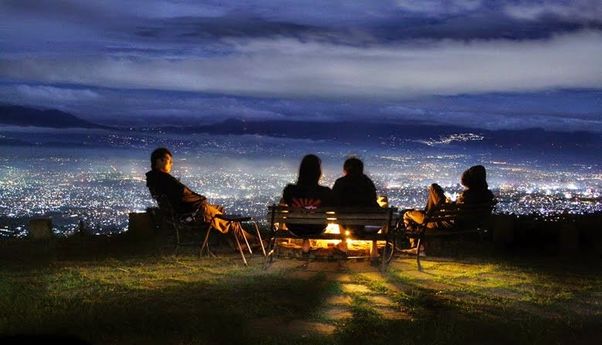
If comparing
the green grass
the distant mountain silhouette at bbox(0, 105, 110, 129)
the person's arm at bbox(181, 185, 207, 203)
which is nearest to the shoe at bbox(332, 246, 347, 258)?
the green grass

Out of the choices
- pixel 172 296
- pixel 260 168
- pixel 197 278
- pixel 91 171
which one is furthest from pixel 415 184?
pixel 91 171

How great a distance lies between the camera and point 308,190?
900 cm

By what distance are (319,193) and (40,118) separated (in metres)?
27.5

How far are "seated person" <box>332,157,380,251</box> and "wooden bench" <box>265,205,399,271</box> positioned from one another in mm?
391

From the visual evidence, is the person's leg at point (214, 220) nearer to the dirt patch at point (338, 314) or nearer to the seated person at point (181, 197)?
the seated person at point (181, 197)

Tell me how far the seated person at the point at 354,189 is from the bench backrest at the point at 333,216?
484 mm

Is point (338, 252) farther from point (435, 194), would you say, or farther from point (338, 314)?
point (338, 314)

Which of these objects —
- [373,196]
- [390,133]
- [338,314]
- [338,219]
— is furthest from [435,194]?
[390,133]

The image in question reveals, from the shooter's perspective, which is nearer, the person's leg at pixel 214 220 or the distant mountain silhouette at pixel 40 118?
the person's leg at pixel 214 220

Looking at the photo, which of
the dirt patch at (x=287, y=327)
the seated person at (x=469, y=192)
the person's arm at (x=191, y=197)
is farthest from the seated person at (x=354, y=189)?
the dirt patch at (x=287, y=327)

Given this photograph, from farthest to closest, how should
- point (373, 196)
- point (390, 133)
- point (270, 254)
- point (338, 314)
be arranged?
point (390, 133) < point (373, 196) < point (270, 254) < point (338, 314)

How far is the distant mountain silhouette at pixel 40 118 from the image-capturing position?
3253 centimetres

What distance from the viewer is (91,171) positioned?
70.6 feet

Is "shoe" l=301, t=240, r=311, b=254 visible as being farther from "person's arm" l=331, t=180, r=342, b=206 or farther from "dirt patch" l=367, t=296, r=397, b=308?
"dirt patch" l=367, t=296, r=397, b=308
